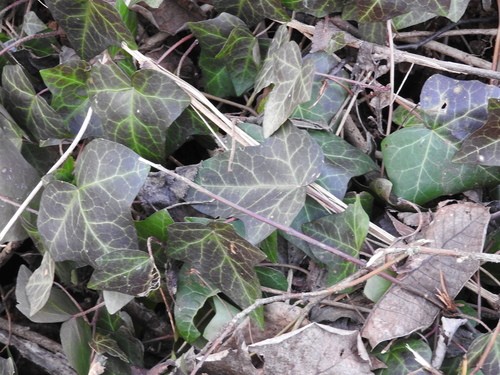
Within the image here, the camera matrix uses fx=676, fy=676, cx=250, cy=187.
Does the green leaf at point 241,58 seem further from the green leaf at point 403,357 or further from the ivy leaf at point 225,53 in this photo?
the green leaf at point 403,357

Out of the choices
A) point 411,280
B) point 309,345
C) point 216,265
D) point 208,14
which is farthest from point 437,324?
point 208,14

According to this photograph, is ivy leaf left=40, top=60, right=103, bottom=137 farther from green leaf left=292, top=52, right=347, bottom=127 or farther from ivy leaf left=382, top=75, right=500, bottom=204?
ivy leaf left=382, top=75, right=500, bottom=204

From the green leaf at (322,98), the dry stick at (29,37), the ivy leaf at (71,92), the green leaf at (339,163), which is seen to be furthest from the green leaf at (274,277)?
the dry stick at (29,37)

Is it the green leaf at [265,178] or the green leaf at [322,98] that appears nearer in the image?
the green leaf at [265,178]

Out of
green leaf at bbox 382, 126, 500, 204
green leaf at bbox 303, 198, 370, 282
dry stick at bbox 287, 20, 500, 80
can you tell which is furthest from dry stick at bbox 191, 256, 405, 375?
dry stick at bbox 287, 20, 500, 80

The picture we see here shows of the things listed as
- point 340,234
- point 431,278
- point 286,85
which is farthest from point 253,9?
point 431,278

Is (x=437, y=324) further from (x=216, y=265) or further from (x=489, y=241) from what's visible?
(x=216, y=265)
